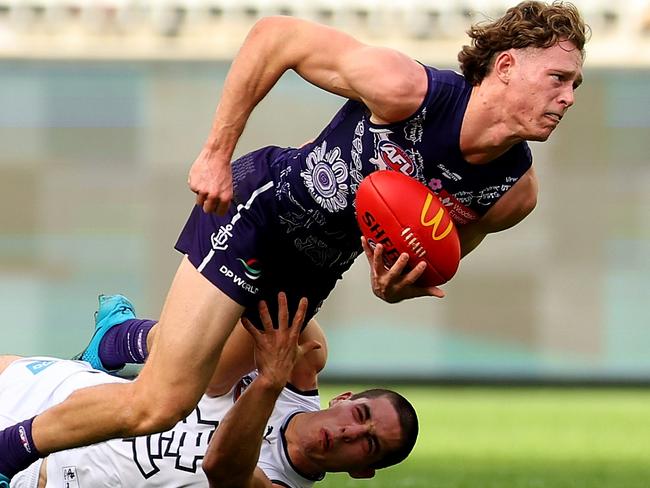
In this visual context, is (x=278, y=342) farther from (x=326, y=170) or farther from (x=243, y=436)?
(x=326, y=170)

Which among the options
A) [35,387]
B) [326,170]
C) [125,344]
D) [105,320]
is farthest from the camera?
[105,320]

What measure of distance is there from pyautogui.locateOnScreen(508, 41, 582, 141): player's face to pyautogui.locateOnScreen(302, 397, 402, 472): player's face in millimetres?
1254

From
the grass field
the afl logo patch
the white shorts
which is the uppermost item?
the afl logo patch

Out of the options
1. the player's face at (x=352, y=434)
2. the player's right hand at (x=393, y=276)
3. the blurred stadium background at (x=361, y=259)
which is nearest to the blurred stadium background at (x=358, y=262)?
the blurred stadium background at (x=361, y=259)

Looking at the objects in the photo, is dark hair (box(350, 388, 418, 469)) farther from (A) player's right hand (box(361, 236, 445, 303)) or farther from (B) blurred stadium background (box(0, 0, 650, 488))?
(B) blurred stadium background (box(0, 0, 650, 488))

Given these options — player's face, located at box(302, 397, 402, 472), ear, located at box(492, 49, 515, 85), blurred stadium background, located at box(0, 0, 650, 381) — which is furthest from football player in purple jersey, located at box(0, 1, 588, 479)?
blurred stadium background, located at box(0, 0, 650, 381)

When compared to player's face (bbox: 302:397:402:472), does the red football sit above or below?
above

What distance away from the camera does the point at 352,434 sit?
14.7 feet

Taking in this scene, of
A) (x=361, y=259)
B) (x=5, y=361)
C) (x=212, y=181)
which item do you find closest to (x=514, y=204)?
(x=212, y=181)

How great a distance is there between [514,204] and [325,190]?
61 centimetres

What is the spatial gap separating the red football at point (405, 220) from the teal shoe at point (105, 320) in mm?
1673

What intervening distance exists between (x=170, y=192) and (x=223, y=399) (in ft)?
23.0

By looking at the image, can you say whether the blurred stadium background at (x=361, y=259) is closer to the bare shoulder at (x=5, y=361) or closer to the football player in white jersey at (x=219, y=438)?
the bare shoulder at (x=5, y=361)

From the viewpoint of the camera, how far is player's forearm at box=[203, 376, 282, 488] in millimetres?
4203
